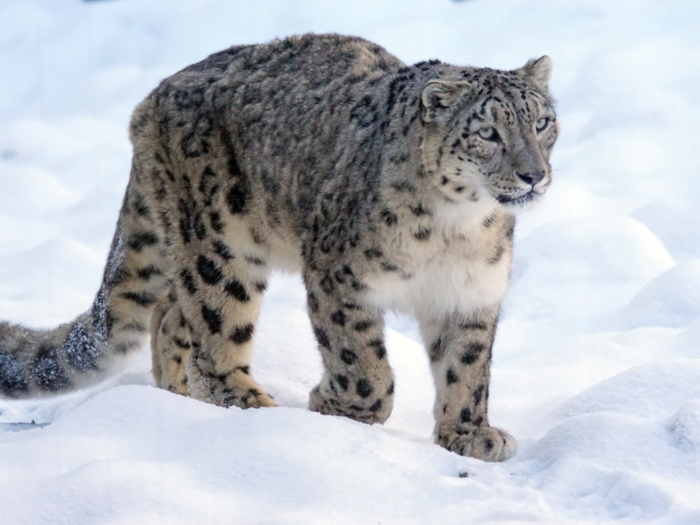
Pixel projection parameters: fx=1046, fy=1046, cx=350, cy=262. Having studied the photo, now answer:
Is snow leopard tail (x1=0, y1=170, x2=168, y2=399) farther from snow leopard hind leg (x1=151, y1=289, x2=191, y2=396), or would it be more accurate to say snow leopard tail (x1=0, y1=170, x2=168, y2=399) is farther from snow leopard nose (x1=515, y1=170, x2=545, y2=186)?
snow leopard nose (x1=515, y1=170, x2=545, y2=186)

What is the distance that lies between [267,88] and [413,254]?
55.3 inches

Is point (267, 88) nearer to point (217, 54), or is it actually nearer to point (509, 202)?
point (217, 54)

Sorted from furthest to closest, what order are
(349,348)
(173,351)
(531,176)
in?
(173,351) → (349,348) → (531,176)

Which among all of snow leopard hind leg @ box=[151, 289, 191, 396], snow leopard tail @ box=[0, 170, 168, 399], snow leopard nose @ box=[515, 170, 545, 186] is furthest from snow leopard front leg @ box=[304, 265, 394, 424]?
snow leopard tail @ box=[0, 170, 168, 399]

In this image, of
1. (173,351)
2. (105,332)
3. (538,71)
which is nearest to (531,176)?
(538,71)

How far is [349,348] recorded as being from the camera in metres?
4.62

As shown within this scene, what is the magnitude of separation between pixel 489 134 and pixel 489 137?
0.01m

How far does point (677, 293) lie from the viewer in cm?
716

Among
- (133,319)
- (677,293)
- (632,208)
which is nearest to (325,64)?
(133,319)

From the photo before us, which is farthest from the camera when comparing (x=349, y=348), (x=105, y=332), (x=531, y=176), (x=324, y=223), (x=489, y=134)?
(x=105, y=332)

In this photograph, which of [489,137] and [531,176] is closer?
[531,176]

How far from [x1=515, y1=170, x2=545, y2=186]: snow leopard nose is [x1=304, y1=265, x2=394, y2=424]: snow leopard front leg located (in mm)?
861

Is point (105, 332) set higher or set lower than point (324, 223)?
lower

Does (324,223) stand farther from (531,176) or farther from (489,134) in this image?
(531,176)
